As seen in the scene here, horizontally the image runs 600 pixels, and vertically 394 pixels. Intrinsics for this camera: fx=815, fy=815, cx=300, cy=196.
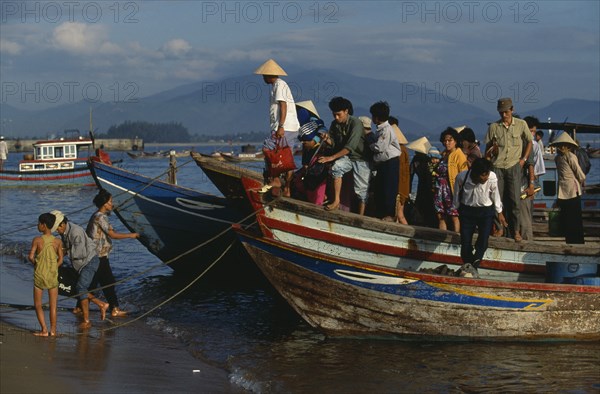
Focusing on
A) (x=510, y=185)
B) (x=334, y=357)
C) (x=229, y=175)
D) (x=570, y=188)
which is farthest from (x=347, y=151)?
(x=570, y=188)

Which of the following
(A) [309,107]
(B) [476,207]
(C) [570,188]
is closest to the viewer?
(B) [476,207]

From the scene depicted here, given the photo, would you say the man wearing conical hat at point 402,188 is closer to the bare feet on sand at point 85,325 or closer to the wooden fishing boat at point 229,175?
the wooden fishing boat at point 229,175

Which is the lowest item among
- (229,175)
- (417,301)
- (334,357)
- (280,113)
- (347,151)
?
(334,357)

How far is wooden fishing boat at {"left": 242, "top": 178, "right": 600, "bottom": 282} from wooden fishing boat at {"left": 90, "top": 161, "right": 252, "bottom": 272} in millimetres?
3556

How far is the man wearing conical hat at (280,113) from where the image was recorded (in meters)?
11.4

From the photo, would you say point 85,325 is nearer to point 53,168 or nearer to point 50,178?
point 50,178

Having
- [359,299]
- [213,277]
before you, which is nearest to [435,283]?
[359,299]

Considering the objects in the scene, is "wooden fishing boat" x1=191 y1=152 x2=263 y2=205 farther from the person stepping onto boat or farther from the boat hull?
the boat hull

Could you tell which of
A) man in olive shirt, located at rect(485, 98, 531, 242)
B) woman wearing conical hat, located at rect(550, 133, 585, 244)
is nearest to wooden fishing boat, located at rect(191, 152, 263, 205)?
man in olive shirt, located at rect(485, 98, 531, 242)

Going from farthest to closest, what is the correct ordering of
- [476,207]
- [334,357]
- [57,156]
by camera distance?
[57,156] → [476,207] → [334,357]

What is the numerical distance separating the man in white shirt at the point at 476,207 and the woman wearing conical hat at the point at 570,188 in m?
2.20

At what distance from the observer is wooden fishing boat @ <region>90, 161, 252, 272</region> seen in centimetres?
1495

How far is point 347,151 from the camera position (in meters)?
11.2

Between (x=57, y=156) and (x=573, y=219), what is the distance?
4253cm
